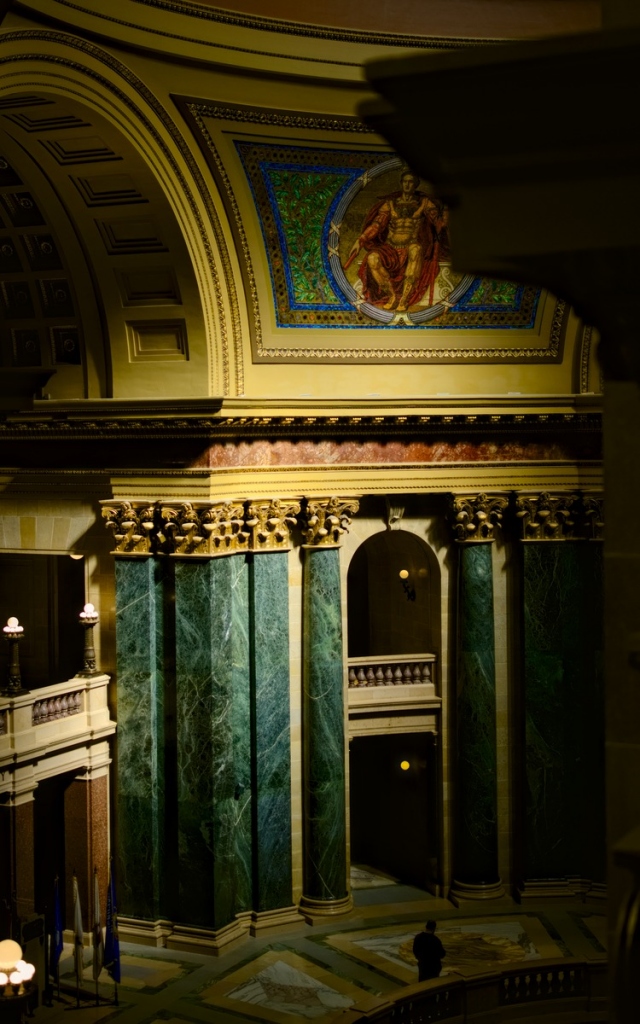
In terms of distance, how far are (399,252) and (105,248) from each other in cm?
455

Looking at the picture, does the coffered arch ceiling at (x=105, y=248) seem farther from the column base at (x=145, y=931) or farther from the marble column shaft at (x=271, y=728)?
the column base at (x=145, y=931)

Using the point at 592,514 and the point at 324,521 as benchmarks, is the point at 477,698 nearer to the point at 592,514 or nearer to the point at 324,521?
the point at 592,514

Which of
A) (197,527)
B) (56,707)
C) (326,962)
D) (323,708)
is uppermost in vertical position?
(197,527)

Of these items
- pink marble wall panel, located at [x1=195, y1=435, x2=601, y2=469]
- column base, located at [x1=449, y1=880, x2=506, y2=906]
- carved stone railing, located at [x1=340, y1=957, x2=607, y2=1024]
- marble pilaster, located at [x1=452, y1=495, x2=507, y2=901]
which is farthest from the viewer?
column base, located at [x1=449, y1=880, x2=506, y2=906]

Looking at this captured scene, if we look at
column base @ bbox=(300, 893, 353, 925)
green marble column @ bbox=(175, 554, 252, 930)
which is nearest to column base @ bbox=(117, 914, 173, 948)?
green marble column @ bbox=(175, 554, 252, 930)

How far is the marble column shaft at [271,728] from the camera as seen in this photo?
1977cm

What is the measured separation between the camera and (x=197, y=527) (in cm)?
1878

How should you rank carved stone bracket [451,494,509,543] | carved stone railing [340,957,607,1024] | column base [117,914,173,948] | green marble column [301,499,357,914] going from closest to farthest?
carved stone railing [340,957,607,1024] → column base [117,914,173,948] → green marble column [301,499,357,914] → carved stone bracket [451,494,509,543]

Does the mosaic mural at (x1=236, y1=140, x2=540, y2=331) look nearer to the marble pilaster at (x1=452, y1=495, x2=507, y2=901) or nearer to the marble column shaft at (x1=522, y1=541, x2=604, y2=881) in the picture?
the marble pilaster at (x1=452, y1=495, x2=507, y2=901)

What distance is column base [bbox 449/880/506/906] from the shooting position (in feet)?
69.3

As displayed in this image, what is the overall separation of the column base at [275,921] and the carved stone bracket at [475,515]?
6.13 meters

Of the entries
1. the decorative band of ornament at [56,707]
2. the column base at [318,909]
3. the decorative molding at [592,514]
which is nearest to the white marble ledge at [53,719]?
the decorative band of ornament at [56,707]

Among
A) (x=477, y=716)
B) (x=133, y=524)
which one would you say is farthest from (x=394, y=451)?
(x=477, y=716)

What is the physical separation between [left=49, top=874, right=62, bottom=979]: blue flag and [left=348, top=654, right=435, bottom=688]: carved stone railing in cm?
598
